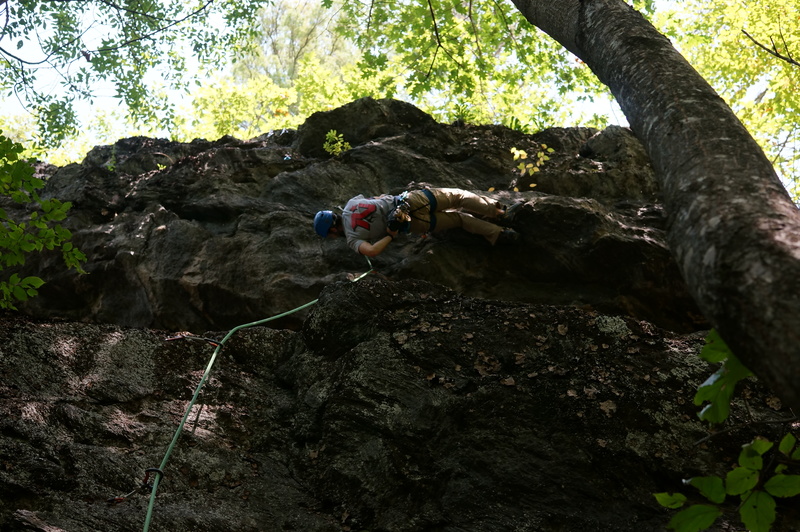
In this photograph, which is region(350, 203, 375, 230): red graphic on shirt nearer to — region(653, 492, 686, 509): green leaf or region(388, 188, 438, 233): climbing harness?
region(388, 188, 438, 233): climbing harness

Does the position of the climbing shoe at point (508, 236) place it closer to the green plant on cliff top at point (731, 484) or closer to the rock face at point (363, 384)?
the rock face at point (363, 384)

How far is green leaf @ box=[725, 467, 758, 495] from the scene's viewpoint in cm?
235

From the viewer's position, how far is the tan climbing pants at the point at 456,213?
7457mm

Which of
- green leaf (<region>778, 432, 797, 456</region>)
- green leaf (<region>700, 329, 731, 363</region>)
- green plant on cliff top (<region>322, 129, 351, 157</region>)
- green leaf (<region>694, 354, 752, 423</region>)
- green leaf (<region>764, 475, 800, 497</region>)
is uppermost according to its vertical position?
green plant on cliff top (<region>322, 129, 351, 157</region>)

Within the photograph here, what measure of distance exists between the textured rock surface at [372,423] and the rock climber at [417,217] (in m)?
1.57

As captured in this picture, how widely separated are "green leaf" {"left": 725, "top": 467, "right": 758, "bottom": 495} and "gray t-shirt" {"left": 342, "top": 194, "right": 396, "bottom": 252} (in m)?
5.30

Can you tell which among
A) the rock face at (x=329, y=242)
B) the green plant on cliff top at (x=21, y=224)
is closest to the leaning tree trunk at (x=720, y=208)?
the green plant on cliff top at (x=21, y=224)

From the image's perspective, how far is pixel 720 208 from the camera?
211cm

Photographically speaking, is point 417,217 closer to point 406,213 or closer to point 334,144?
point 406,213

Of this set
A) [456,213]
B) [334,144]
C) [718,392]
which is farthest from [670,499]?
[334,144]

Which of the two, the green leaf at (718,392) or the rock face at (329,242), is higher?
the rock face at (329,242)

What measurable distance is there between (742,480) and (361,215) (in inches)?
216

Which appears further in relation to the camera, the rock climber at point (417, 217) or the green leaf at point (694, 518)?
the rock climber at point (417, 217)

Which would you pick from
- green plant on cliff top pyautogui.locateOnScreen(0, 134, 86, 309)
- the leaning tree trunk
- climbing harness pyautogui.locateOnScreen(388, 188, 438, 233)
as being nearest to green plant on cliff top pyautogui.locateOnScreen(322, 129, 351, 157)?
climbing harness pyautogui.locateOnScreen(388, 188, 438, 233)
